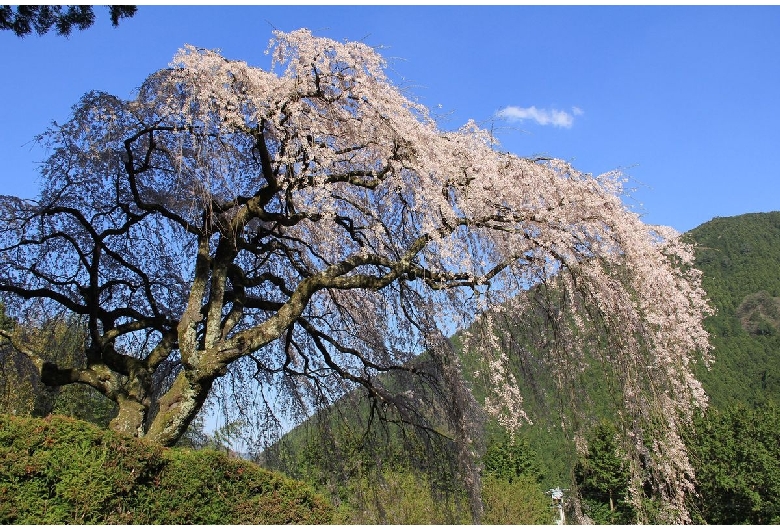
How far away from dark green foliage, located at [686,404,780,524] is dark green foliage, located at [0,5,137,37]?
27.8 metres

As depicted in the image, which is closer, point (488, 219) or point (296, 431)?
point (488, 219)

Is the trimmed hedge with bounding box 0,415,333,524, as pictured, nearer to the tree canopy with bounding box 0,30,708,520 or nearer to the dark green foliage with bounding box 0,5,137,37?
the tree canopy with bounding box 0,30,708,520

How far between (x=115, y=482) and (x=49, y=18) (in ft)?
17.2

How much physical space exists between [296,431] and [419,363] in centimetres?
288

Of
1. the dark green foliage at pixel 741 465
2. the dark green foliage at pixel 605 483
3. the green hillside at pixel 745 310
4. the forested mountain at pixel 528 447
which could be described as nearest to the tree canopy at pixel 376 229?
the forested mountain at pixel 528 447

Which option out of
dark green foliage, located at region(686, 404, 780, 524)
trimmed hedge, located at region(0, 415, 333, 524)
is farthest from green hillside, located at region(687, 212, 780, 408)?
trimmed hedge, located at region(0, 415, 333, 524)

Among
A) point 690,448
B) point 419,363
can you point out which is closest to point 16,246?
point 419,363

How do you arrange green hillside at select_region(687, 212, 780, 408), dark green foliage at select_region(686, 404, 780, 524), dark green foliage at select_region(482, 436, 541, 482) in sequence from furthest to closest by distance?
green hillside at select_region(687, 212, 780, 408), dark green foliage at select_region(482, 436, 541, 482), dark green foliage at select_region(686, 404, 780, 524)

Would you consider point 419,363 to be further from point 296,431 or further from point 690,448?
point 690,448

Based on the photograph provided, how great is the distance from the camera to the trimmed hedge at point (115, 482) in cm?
389

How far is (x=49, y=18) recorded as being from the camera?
22.1ft

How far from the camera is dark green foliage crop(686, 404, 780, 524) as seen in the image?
88.7ft

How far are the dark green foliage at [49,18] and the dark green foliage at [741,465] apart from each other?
27808 mm

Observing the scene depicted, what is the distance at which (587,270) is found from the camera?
21.3ft
